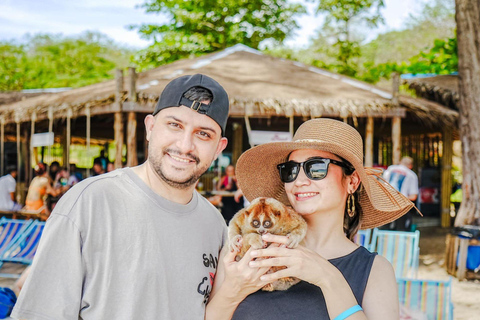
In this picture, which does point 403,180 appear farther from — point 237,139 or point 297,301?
point 297,301

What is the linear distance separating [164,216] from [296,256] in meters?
0.57

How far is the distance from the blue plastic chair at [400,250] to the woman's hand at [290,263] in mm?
4902

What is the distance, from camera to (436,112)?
9.28m

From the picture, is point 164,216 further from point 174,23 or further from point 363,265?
point 174,23

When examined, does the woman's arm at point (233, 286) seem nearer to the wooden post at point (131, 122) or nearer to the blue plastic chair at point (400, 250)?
the blue plastic chair at point (400, 250)

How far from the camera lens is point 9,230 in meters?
6.89

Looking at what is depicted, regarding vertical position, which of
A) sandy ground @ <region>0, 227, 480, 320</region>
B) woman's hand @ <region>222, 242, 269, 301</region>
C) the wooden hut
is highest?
the wooden hut

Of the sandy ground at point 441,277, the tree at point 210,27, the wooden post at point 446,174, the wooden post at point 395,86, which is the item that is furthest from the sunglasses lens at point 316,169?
the tree at point 210,27

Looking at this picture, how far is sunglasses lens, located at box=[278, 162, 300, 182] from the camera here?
1.85 metres

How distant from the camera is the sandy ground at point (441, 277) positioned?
5.52 m

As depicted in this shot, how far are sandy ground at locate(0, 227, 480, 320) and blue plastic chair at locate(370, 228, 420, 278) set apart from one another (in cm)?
71

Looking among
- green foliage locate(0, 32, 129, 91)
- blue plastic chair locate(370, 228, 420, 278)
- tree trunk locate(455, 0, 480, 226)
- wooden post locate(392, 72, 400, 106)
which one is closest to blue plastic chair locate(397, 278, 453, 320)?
blue plastic chair locate(370, 228, 420, 278)

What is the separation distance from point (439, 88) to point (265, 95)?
5514 mm

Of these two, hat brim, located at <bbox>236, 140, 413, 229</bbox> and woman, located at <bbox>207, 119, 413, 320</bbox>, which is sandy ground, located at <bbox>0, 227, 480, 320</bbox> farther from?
woman, located at <bbox>207, 119, 413, 320</bbox>
